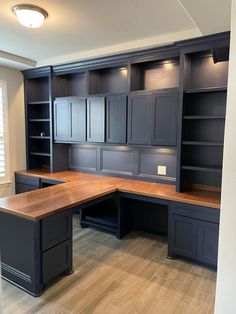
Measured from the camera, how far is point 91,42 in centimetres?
312

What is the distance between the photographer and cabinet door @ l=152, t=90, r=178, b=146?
9.70ft

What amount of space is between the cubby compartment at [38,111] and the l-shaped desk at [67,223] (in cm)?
180

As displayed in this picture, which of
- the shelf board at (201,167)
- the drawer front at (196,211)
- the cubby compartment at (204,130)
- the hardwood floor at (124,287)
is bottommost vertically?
the hardwood floor at (124,287)

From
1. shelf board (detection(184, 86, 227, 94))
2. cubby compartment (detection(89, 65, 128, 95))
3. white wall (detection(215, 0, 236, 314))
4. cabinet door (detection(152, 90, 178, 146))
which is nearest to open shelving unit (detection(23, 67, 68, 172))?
cubby compartment (detection(89, 65, 128, 95))

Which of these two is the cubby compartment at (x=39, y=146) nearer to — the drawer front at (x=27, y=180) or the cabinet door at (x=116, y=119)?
the drawer front at (x=27, y=180)

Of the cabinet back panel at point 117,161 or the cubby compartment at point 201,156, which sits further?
the cabinet back panel at point 117,161

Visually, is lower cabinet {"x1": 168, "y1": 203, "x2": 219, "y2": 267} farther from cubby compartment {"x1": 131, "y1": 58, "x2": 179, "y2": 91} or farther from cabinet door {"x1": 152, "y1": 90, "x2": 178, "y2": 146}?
cubby compartment {"x1": 131, "y1": 58, "x2": 179, "y2": 91}

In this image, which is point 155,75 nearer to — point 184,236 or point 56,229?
point 184,236

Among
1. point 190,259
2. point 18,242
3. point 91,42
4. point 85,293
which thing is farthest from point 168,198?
point 91,42

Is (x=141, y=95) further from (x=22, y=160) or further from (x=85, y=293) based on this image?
(x=22, y=160)

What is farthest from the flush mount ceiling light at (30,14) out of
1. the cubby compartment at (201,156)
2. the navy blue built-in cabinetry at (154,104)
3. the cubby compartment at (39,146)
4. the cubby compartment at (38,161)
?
the cubby compartment at (38,161)

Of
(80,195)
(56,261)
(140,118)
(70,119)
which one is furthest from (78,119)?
(56,261)

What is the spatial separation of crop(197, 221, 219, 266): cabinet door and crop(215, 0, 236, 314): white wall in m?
1.76

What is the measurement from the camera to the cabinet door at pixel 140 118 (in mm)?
3143
